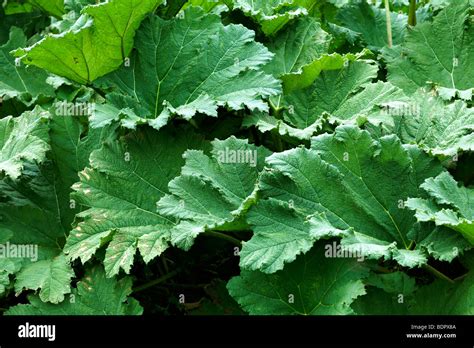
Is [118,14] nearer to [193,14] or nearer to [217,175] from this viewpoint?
[193,14]

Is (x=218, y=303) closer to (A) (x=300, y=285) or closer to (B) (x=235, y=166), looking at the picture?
(A) (x=300, y=285)

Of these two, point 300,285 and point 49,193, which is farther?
point 49,193

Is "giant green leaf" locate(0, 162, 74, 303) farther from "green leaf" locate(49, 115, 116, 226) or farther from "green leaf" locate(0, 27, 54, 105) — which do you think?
"green leaf" locate(0, 27, 54, 105)

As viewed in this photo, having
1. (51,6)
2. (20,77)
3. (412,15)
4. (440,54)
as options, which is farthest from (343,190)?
(51,6)

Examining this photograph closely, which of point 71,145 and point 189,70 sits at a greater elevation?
point 189,70

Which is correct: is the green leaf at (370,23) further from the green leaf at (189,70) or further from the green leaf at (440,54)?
the green leaf at (189,70)

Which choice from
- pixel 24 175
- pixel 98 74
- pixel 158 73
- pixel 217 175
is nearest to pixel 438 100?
pixel 217 175
